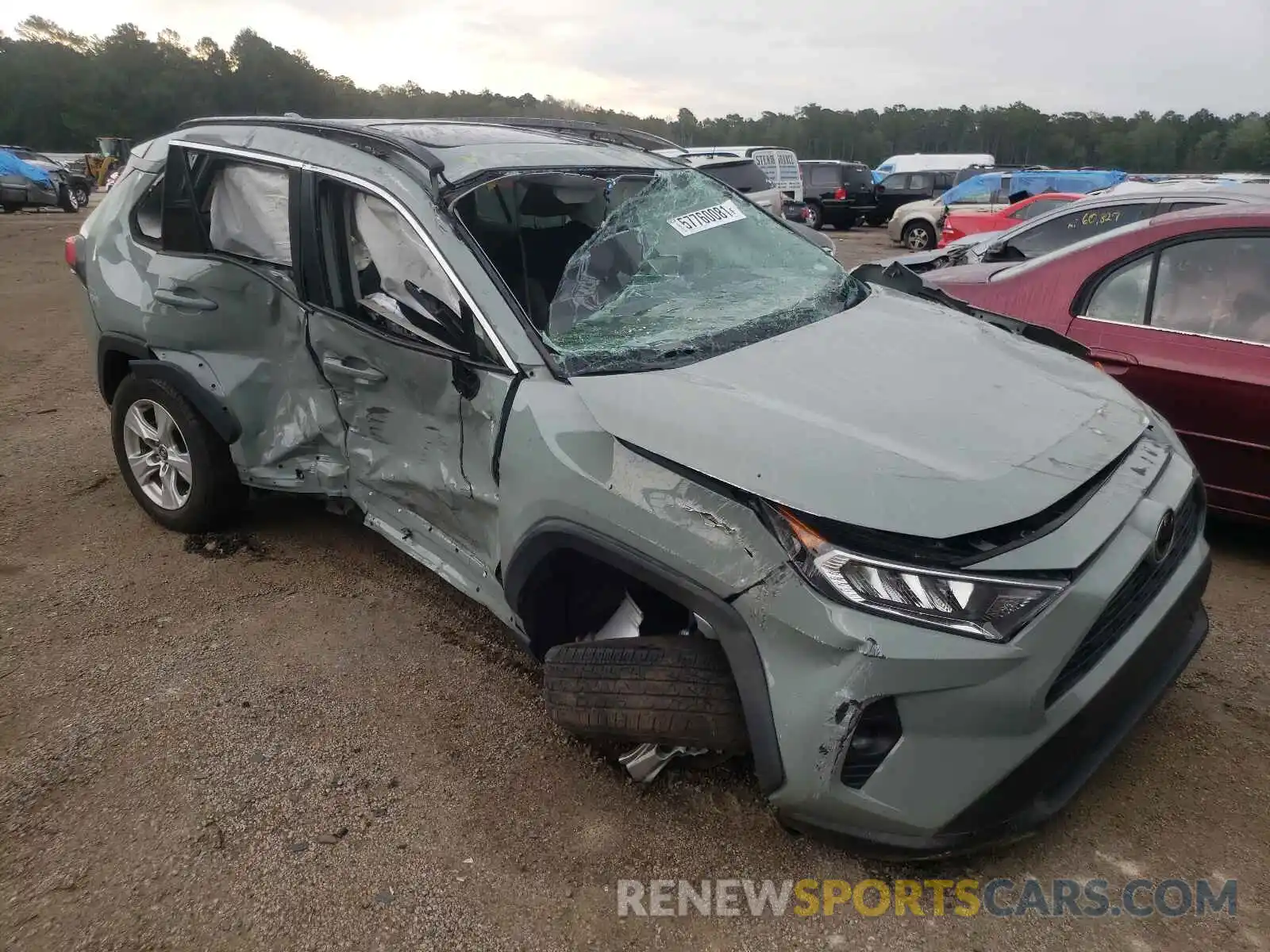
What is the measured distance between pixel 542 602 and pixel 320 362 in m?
1.37

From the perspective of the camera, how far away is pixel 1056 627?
191cm

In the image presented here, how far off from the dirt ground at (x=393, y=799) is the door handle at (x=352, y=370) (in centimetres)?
98

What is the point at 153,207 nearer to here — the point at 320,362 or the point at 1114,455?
the point at 320,362

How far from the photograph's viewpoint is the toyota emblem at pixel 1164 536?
7.18ft

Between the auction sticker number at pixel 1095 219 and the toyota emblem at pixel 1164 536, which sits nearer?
the toyota emblem at pixel 1164 536

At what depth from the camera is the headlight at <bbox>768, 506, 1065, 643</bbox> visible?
1.89m

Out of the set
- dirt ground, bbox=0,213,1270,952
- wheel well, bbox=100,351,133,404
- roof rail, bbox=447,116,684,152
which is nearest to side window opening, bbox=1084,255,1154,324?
dirt ground, bbox=0,213,1270,952

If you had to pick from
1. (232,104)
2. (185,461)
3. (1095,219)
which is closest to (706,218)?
(185,461)

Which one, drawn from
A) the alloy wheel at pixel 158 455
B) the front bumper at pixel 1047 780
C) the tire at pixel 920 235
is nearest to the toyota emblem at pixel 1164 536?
the front bumper at pixel 1047 780

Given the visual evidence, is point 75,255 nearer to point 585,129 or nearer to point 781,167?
point 585,129

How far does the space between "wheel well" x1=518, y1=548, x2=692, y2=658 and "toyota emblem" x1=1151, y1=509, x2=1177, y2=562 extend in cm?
119

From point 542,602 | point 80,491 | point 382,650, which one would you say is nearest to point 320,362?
point 382,650

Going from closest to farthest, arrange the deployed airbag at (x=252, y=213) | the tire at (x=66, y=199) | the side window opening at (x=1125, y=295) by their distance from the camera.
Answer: the deployed airbag at (x=252, y=213)
the side window opening at (x=1125, y=295)
the tire at (x=66, y=199)

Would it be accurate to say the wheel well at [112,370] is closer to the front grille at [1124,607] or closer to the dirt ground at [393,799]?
the dirt ground at [393,799]
